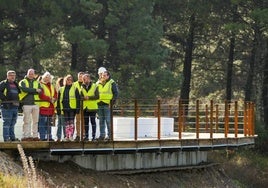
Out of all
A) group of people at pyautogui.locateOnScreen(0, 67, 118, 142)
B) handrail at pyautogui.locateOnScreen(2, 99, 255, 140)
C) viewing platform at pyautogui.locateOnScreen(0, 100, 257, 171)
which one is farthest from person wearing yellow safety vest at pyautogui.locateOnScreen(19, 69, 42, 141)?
handrail at pyautogui.locateOnScreen(2, 99, 255, 140)

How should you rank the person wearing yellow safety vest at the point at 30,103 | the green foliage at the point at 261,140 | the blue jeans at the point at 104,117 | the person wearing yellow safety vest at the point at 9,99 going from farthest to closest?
1. the green foliage at the point at 261,140
2. the blue jeans at the point at 104,117
3. the person wearing yellow safety vest at the point at 30,103
4. the person wearing yellow safety vest at the point at 9,99

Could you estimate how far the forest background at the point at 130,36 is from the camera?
32.3 m

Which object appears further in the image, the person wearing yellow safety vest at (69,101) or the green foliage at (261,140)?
the green foliage at (261,140)

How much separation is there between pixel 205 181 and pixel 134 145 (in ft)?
18.1

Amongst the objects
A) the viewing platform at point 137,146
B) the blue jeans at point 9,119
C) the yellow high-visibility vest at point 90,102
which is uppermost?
the yellow high-visibility vest at point 90,102

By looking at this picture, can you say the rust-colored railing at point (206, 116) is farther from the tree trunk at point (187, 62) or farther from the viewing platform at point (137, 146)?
the tree trunk at point (187, 62)

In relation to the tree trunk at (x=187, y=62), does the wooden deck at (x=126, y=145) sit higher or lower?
lower

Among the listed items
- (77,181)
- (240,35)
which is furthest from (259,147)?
(77,181)

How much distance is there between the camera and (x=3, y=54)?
31.9 meters

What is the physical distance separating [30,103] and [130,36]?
1901 cm

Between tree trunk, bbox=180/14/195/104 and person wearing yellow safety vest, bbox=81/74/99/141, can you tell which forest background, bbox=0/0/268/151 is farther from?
person wearing yellow safety vest, bbox=81/74/99/141

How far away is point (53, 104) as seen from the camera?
16.0 meters

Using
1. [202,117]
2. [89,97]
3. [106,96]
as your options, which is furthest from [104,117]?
[202,117]

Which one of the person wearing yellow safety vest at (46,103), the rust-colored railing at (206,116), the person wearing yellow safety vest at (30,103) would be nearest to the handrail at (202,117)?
the rust-colored railing at (206,116)
